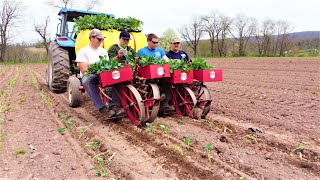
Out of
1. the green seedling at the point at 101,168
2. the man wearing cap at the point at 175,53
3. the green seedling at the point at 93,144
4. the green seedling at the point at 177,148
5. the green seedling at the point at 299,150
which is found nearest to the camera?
the green seedling at the point at 101,168

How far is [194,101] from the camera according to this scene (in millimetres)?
5785

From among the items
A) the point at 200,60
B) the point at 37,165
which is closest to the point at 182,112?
the point at 200,60

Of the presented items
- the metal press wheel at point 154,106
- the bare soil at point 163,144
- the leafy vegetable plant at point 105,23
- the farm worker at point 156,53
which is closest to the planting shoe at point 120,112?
the bare soil at point 163,144

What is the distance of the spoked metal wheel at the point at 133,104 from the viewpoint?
519 cm

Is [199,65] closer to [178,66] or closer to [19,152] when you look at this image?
[178,66]

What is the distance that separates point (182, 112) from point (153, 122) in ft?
2.75

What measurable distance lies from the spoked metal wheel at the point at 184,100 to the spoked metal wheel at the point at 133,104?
0.91m

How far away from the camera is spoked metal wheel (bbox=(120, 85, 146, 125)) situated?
17.0 feet

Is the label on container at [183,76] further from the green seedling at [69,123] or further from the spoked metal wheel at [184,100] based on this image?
the green seedling at [69,123]

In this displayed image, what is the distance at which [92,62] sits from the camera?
20.2 feet

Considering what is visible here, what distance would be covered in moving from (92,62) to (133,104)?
51.3 inches

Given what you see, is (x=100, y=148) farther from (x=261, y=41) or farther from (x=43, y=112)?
(x=261, y=41)

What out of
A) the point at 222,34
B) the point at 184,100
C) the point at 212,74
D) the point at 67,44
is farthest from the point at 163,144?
the point at 222,34

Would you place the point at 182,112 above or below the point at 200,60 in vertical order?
below
